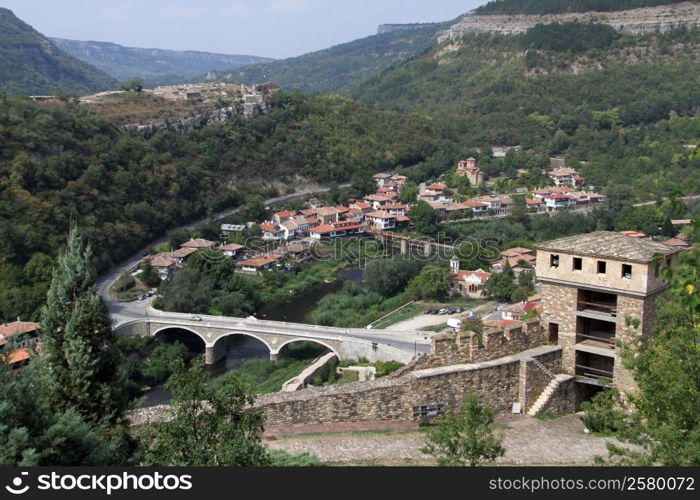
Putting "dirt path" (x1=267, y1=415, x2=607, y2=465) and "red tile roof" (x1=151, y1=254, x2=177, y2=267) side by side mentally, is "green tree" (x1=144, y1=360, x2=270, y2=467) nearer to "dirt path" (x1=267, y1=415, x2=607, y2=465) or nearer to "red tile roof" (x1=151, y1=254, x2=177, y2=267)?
"dirt path" (x1=267, y1=415, x2=607, y2=465)

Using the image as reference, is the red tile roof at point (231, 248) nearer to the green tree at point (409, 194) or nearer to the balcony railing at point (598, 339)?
the green tree at point (409, 194)

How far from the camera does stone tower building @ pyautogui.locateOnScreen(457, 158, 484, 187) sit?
6456 cm

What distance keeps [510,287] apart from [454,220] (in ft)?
58.4

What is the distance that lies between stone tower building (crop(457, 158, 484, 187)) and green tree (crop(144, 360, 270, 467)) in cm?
5833

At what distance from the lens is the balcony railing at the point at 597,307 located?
980 cm

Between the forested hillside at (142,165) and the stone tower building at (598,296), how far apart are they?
23.9m

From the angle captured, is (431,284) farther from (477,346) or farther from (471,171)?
(471,171)

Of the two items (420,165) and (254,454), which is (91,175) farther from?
(254,454)


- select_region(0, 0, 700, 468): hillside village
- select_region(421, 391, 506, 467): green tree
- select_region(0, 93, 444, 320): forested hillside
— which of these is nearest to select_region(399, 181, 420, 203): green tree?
select_region(0, 0, 700, 468): hillside village

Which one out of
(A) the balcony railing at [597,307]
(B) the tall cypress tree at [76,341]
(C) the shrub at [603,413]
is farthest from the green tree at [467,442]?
(A) the balcony railing at [597,307]

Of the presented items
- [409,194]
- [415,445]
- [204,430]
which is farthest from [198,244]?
[204,430]

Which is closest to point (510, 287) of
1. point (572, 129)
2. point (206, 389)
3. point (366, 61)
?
point (206, 389)

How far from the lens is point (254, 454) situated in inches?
236

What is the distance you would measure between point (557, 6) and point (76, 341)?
10966cm
